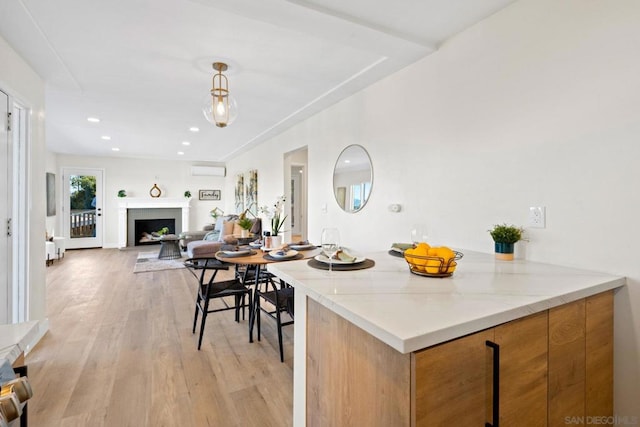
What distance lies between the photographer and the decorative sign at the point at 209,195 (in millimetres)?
8984

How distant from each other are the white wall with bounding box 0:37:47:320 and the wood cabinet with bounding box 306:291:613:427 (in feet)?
8.74

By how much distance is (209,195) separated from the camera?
29.9ft

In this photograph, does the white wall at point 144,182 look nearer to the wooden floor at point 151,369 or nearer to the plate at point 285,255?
the wooden floor at point 151,369

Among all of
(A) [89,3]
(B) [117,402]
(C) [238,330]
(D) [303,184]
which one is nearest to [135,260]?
(D) [303,184]

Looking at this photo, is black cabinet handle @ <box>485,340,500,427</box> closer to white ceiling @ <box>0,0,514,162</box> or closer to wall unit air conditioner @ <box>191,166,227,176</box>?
white ceiling @ <box>0,0,514,162</box>

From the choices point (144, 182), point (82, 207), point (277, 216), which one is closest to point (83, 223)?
point (82, 207)

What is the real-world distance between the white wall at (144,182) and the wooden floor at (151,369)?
495 centimetres

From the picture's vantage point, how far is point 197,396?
1.95m

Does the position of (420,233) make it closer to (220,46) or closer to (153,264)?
(220,46)

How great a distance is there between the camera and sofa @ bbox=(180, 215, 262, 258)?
5445 mm

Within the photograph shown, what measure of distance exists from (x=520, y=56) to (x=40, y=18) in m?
2.86

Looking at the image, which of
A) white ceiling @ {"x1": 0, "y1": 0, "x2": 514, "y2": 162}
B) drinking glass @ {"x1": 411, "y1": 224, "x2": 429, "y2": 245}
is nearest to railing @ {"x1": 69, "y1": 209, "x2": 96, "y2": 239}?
white ceiling @ {"x1": 0, "y1": 0, "x2": 514, "y2": 162}

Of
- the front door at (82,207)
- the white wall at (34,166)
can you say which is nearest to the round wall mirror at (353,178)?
the white wall at (34,166)

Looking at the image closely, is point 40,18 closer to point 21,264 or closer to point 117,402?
point 21,264
